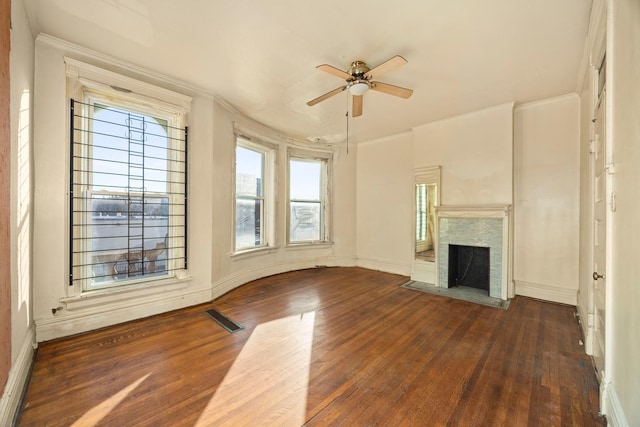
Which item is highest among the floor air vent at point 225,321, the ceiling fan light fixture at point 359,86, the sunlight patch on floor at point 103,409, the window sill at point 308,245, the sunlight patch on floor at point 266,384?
the ceiling fan light fixture at point 359,86

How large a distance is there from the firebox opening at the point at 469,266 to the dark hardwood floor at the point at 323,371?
908 mm

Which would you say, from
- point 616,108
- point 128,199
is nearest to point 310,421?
point 616,108

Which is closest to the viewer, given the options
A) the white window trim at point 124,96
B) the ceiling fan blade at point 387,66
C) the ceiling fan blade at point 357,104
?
the ceiling fan blade at point 387,66

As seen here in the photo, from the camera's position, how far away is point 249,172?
4586 millimetres

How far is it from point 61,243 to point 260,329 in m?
2.02

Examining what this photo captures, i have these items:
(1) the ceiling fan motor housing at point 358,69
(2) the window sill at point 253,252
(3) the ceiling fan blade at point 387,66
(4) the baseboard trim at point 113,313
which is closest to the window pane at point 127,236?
(4) the baseboard trim at point 113,313

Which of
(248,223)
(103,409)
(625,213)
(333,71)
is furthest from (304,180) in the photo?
(625,213)

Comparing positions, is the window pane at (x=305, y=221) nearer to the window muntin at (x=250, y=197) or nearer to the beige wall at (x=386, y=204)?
the window muntin at (x=250, y=197)

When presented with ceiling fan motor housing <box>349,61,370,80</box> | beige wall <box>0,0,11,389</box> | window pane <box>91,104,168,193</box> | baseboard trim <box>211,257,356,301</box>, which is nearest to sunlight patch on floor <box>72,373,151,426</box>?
beige wall <box>0,0,11,389</box>

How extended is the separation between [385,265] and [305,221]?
74.5 inches

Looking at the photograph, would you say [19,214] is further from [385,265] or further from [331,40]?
[385,265]

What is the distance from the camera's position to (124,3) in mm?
Result: 1976

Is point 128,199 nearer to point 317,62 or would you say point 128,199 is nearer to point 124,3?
point 124,3

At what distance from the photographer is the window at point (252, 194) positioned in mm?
4395
